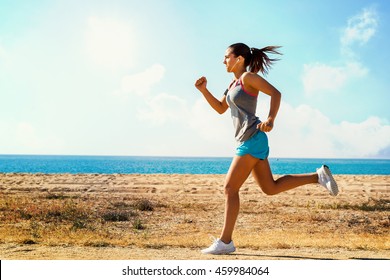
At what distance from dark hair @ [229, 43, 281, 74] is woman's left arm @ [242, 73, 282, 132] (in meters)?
0.42

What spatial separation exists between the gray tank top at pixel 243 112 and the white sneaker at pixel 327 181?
3.23ft

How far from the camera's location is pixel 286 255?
5.28 m

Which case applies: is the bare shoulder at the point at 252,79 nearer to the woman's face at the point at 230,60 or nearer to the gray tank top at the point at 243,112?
the gray tank top at the point at 243,112

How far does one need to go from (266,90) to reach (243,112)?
35cm

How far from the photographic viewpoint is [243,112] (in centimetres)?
496

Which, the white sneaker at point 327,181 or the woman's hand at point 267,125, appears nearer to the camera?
the woman's hand at point 267,125

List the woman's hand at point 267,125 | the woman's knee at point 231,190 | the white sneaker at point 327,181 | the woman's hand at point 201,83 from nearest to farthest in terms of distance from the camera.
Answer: the woman's hand at point 267,125, the woman's knee at point 231,190, the white sneaker at point 327,181, the woman's hand at point 201,83

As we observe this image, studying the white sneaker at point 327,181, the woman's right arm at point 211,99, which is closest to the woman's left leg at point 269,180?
the white sneaker at point 327,181

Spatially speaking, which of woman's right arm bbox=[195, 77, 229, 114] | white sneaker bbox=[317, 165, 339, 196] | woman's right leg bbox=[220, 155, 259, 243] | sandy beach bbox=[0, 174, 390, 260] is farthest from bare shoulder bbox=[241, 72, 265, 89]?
sandy beach bbox=[0, 174, 390, 260]

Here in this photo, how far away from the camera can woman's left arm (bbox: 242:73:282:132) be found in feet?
15.1

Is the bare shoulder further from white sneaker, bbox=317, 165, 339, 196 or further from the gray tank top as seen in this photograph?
white sneaker, bbox=317, 165, 339, 196

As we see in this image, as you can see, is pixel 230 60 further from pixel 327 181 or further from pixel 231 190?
pixel 327 181

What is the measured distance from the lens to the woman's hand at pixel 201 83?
557 centimetres

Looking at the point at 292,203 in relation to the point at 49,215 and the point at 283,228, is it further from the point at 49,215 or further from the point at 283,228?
the point at 49,215
